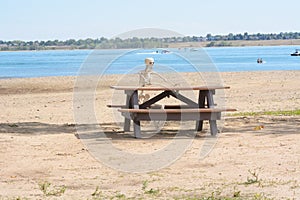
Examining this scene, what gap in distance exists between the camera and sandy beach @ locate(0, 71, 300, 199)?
275 inches

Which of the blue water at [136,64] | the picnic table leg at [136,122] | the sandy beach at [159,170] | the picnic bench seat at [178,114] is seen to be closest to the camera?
the sandy beach at [159,170]

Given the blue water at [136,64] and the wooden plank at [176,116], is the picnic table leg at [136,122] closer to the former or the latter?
the wooden plank at [176,116]

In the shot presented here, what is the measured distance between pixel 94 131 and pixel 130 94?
Result: 1005 mm

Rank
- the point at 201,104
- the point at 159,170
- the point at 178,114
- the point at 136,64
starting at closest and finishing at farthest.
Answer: the point at 159,170 → the point at 178,114 → the point at 201,104 → the point at 136,64

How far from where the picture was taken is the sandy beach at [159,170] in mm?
6992

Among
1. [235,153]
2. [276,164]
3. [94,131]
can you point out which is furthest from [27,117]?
[276,164]

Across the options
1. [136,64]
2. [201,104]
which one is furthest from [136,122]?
[136,64]

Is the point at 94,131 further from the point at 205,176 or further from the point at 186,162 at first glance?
the point at 205,176

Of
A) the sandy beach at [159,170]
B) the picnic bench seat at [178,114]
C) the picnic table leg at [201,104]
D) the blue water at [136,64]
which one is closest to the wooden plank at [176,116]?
the picnic bench seat at [178,114]

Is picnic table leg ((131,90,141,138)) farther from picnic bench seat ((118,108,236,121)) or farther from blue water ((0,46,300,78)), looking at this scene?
blue water ((0,46,300,78))

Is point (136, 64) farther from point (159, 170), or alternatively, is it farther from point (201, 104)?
point (159, 170)

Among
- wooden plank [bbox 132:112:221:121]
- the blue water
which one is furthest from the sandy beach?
the blue water

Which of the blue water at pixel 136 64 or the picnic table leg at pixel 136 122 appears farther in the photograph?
the blue water at pixel 136 64

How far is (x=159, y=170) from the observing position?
8.23m
